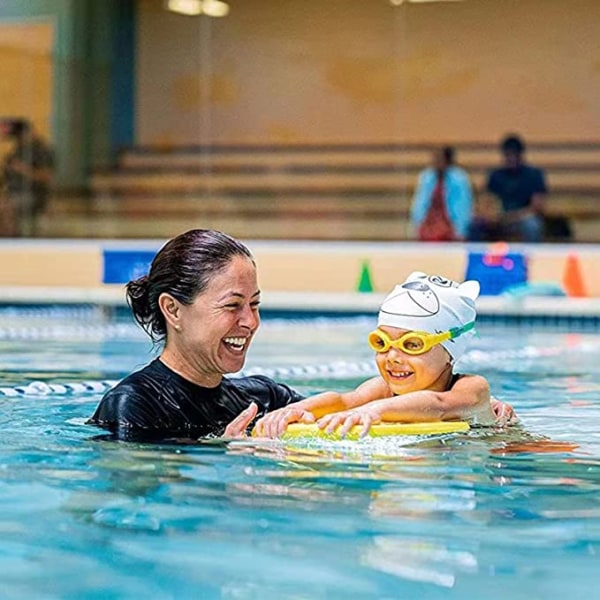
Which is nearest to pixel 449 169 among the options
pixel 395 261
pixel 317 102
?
pixel 395 261

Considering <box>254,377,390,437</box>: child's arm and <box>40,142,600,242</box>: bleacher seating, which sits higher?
<box>40,142,600,242</box>: bleacher seating

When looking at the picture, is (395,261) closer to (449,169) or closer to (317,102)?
(449,169)

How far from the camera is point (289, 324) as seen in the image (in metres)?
12.2

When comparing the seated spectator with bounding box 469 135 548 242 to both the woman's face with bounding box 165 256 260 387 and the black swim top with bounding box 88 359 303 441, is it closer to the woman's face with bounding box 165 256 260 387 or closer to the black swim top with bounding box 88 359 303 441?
the black swim top with bounding box 88 359 303 441

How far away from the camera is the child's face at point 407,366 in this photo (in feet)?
15.3

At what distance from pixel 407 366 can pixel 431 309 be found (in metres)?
0.20

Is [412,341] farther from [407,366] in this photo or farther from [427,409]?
[427,409]

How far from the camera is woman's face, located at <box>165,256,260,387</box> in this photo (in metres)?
4.24

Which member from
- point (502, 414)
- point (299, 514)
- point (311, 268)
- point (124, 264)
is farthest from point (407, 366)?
point (311, 268)

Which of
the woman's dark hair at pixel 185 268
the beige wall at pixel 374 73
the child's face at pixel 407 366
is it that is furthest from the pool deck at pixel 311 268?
the woman's dark hair at pixel 185 268

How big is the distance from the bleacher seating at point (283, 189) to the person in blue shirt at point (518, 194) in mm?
158

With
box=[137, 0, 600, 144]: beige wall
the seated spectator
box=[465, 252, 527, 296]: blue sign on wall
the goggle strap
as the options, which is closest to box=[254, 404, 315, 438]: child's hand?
the goggle strap

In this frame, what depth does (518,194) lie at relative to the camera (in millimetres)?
14523

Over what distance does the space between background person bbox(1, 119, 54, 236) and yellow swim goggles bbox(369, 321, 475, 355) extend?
11.4m
